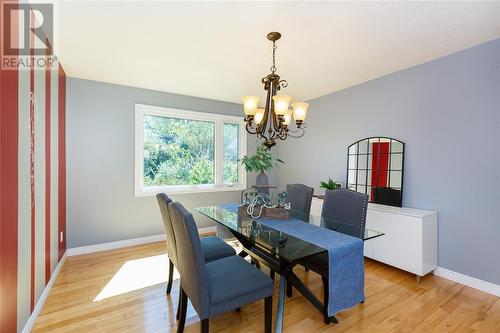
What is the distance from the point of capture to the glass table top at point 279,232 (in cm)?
151

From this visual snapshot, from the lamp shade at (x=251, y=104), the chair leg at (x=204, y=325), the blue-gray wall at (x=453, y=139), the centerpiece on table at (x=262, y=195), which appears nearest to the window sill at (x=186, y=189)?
the centerpiece on table at (x=262, y=195)

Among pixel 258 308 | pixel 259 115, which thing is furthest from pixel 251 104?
pixel 258 308

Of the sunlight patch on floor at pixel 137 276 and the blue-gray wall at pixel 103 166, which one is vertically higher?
the blue-gray wall at pixel 103 166

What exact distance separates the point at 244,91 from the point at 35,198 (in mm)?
2810

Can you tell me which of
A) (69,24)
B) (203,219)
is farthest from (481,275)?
(69,24)

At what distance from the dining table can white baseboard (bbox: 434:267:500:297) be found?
4.48 feet

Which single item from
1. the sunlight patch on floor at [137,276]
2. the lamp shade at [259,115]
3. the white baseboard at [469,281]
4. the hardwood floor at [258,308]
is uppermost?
the lamp shade at [259,115]

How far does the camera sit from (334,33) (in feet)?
6.73

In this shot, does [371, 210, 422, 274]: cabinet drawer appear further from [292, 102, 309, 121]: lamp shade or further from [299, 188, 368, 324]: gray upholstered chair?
[292, 102, 309, 121]: lamp shade

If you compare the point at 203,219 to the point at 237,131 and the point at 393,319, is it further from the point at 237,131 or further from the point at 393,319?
the point at 393,319

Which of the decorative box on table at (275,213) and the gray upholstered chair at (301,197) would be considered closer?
the decorative box on table at (275,213)

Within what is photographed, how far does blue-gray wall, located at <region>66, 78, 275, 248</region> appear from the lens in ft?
9.95

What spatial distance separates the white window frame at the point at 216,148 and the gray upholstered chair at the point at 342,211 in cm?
216

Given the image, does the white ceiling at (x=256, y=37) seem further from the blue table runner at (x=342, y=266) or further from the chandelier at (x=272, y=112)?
the blue table runner at (x=342, y=266)
